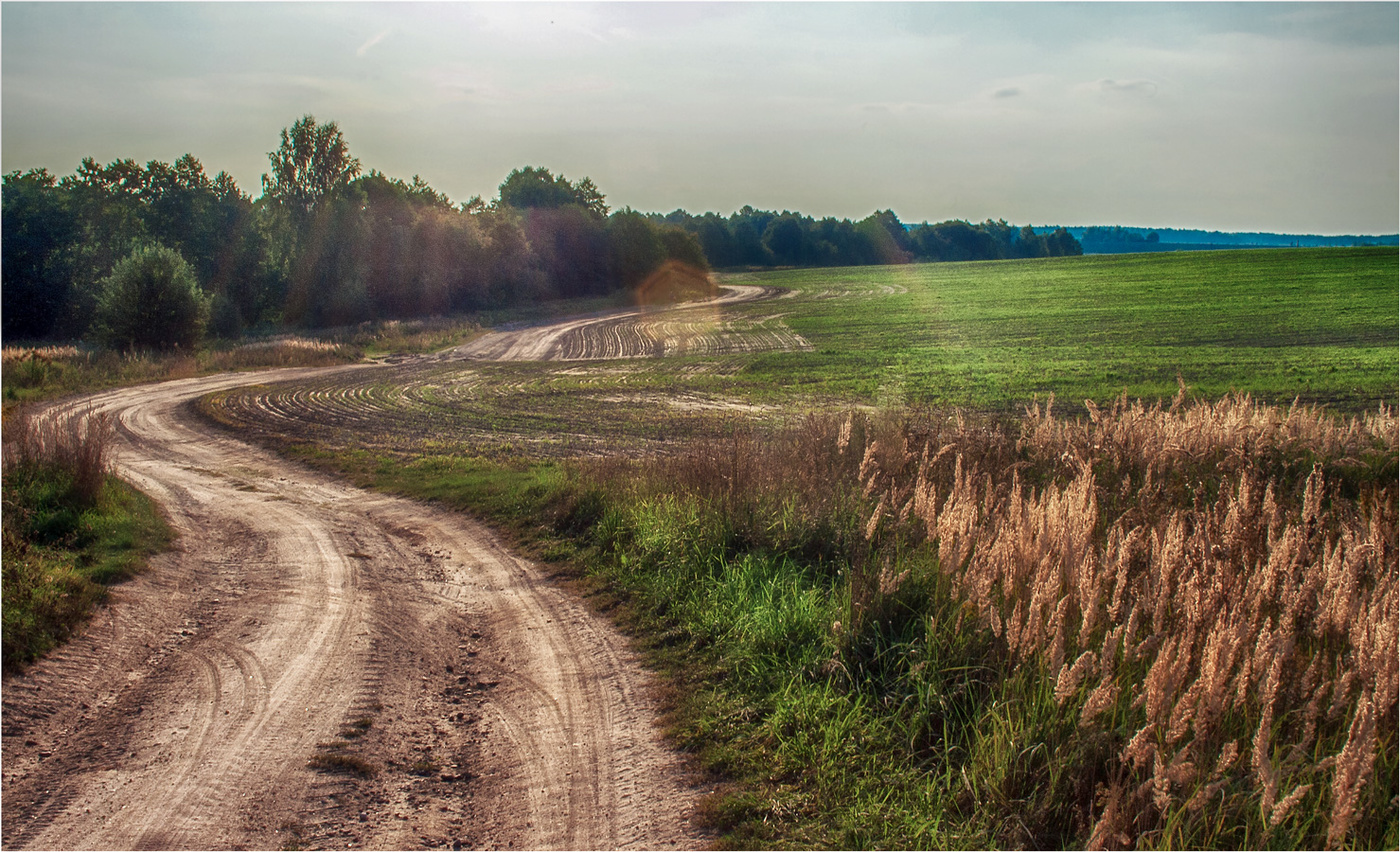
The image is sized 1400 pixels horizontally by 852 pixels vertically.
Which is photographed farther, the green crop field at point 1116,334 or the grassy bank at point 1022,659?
the green crop field at point 1116,334

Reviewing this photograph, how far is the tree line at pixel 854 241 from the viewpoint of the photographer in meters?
133

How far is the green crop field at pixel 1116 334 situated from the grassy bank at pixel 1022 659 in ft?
27.2

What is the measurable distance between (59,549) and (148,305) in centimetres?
3346

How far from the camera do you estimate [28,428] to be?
12102 mm

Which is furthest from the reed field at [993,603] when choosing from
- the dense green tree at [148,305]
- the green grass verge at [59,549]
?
the dense green tree at [148,305]

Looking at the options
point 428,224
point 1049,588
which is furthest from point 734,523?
point 428,224

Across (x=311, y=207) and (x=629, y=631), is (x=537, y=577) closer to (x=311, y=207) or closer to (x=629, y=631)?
(x=629, y=631)

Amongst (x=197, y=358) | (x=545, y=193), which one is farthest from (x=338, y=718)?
(x=545, y=193)

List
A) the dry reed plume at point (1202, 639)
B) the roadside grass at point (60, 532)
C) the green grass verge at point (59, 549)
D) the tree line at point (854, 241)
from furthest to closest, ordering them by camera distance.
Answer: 1. the tree line at point (854, 241)
2. the roadside grass at point (60, 532)
3. the green grass verge at point (59, 549)
4. the dry reed plume at point (1202, 639)

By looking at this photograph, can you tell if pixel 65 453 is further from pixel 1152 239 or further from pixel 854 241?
pixel 1152 239

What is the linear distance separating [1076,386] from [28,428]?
90.8 feet

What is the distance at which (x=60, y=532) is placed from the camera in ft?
33.9

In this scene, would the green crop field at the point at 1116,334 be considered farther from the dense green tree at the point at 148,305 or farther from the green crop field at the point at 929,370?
the dense green tree at the point at 148,305

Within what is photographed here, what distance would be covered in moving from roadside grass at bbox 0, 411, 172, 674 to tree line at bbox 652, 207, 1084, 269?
115533 millimetres
